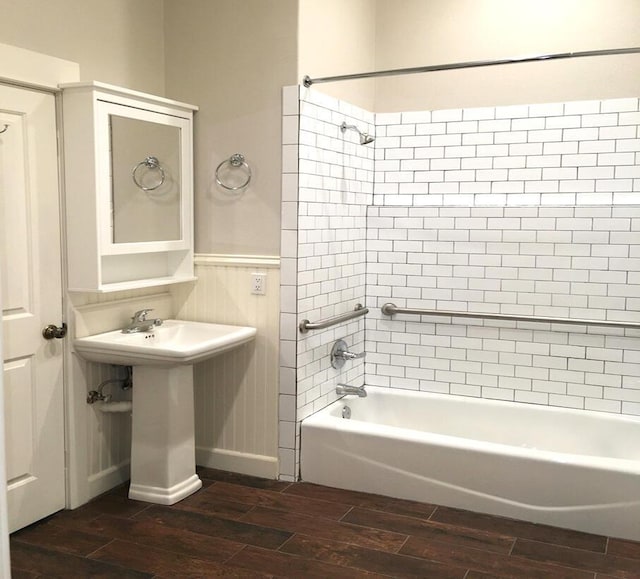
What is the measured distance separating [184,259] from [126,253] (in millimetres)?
483

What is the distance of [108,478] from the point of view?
3.63 meters

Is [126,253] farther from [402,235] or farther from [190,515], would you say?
[402,235]

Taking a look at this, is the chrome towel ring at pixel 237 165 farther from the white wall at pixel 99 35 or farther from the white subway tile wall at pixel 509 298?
the white subway tile wall at pixel 509 298

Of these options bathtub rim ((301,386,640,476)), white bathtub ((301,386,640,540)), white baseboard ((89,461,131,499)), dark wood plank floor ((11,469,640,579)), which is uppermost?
bathtub rim ((301,386,640,476))

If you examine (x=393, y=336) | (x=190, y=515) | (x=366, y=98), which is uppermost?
(x=366, y=98)

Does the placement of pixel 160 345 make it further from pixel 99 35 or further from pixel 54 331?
pixel 99 35

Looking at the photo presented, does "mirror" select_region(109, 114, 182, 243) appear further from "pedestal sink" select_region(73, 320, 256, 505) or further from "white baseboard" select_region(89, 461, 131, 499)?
"white baseboard" select_region(89, 461, 131, 499)

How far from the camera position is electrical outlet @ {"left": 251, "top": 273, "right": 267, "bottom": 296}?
12.3 feet

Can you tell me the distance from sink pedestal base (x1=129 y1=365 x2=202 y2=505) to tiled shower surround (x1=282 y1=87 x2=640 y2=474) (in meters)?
0.62

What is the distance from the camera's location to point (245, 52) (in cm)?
371

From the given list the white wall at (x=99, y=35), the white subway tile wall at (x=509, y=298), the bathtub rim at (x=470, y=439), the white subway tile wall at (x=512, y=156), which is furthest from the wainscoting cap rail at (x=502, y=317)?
the white wall at (x=99, y=35)

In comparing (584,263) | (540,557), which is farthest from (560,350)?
(540,557)

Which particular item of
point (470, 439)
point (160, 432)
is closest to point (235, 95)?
point (160, 432)

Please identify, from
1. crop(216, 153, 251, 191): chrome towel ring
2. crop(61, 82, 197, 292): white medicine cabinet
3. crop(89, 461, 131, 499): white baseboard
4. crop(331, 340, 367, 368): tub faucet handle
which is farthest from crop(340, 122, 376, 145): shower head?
crop(89, 461, 131, 499): white baseboard
